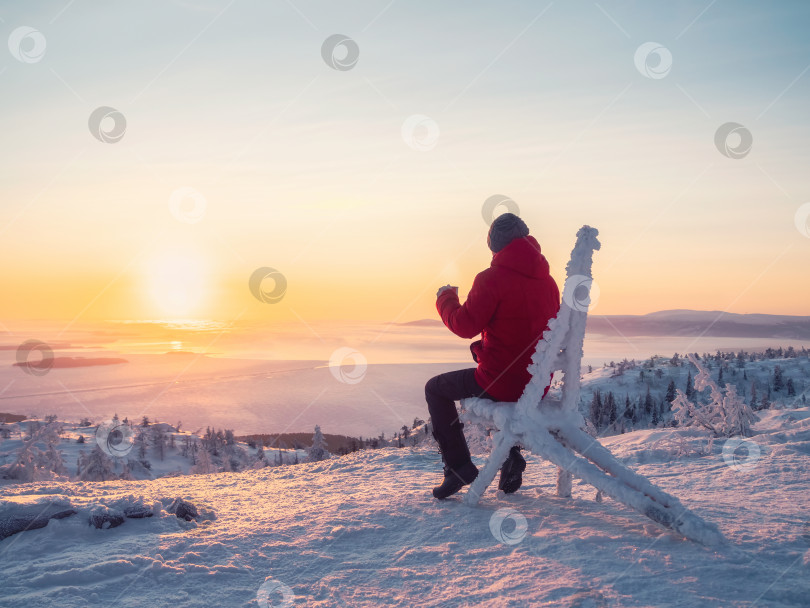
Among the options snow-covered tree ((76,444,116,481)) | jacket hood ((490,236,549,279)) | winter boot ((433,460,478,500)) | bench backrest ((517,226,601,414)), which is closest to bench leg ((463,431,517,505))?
winter boot ((433,460,478,500))

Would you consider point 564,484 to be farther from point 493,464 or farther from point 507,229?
point 507,229

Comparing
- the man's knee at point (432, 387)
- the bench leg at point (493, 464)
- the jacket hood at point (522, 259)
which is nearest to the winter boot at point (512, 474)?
the bench leg at point (493, 464)

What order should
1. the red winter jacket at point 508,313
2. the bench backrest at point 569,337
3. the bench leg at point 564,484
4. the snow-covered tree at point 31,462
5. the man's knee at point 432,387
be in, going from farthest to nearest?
the snow-covered tree at point 31,462, the man's knee at point 432,387, the bench leg at point 564,484, the red winter jacket at point 508,313, the bench backrest at point 569,337

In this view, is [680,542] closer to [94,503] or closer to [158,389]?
[94,503]

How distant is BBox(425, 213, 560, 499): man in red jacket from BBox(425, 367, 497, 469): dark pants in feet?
0.04

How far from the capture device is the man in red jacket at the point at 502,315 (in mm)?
5055

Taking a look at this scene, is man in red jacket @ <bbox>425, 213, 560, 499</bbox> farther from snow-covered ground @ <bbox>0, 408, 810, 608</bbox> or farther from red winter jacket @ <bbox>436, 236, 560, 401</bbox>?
snow-covered ground @ <bbox>0, 408, 810, 608</bbox>

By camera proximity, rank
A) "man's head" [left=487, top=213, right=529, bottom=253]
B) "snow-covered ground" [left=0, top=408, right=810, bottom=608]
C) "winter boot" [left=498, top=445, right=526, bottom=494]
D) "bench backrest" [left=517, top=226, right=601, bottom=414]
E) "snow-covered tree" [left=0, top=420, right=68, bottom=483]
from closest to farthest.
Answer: "snow-covered ground" [left=0, top=408, right=810, bottom=608], "bench backrest" [left=517, top=226, right=601, bottom=414], "man's head" [left=487, top=213, right=529, bottom=253], "winter boot" [left=498, top=445, right=526, bottom=494], "snow-covered tree" [left=0, top=420, right=68, bottom=483]

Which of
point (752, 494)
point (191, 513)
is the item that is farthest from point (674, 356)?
point (191, 513)

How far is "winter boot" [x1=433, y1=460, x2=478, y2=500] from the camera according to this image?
5.61 metres

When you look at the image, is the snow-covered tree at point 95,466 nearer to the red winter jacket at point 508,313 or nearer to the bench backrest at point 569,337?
the red winter jacket at point 508,313

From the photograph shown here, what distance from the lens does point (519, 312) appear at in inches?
200

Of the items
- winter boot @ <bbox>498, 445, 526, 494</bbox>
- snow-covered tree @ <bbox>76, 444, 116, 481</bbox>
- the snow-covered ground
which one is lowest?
snow-covered tree @ <bbox>76, 444, 116, 481</bbox>

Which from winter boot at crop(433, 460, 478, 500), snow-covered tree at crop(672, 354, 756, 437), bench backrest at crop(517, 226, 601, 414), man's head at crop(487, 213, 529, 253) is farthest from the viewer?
snow-covered tree at crop(672, 354, 756, 437)
